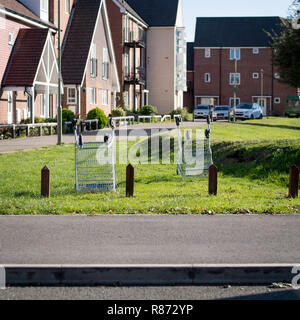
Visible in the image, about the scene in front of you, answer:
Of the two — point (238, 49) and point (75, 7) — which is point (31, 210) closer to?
point (75, 7)

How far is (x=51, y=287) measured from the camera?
6.34 meters

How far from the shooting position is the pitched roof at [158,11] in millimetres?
66562

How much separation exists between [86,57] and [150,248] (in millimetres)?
35653

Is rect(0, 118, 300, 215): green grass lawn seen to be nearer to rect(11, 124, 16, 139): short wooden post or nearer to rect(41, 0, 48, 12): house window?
rect(11, 124, 16, 139): short wooden post

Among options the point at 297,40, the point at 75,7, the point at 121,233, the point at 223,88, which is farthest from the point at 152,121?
the point at 121,233

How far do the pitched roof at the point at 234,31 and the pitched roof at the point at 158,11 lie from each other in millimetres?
16569

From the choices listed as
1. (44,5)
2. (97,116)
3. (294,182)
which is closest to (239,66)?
(44,5)

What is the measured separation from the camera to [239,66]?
82625 mm

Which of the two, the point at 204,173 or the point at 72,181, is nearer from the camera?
the point at 72,181

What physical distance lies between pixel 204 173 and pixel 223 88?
68135mm

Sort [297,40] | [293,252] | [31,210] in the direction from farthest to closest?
[297,40] → [31,210] → [293,252]

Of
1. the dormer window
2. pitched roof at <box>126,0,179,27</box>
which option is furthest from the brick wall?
the dormer window

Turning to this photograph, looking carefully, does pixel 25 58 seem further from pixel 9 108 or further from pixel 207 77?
pixel 207 77
